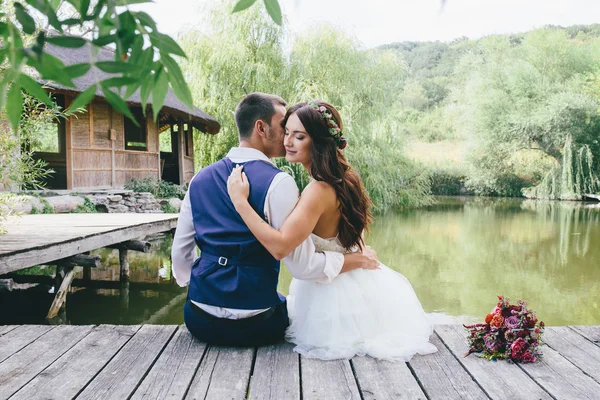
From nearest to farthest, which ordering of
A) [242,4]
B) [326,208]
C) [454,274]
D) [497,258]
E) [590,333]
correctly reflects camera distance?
[242,4], [326,208], [590,333], [454,274], [497,258]

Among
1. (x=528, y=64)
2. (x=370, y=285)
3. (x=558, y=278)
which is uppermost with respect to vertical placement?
(x=528, y=64)

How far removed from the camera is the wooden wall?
12.5 m

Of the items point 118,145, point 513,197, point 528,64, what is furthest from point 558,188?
point 118,145

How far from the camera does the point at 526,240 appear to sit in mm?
12266

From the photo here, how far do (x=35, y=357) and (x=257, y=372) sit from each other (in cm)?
101

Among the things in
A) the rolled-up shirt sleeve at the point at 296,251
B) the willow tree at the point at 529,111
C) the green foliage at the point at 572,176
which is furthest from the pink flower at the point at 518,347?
the willow tree at the point at 529,111

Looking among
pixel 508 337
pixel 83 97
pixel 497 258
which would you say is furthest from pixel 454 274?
pixel 83 97

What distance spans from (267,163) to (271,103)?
1.13 feet

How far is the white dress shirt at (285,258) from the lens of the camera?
2346mm

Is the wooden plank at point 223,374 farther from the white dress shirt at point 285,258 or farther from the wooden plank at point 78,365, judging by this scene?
the wooden plank at point 78,365

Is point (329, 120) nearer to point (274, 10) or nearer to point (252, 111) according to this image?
point (252, 111)

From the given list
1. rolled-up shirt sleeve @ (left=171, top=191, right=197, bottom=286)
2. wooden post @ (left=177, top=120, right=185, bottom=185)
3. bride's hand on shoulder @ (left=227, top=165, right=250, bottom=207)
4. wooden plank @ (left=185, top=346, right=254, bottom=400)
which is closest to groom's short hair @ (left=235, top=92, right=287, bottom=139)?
bride's hand on shoulder @ (left=227, top=165, right=250, bottom=207)

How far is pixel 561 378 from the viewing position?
213 centimetres

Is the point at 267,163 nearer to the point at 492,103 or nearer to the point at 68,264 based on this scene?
the point at 68,264
